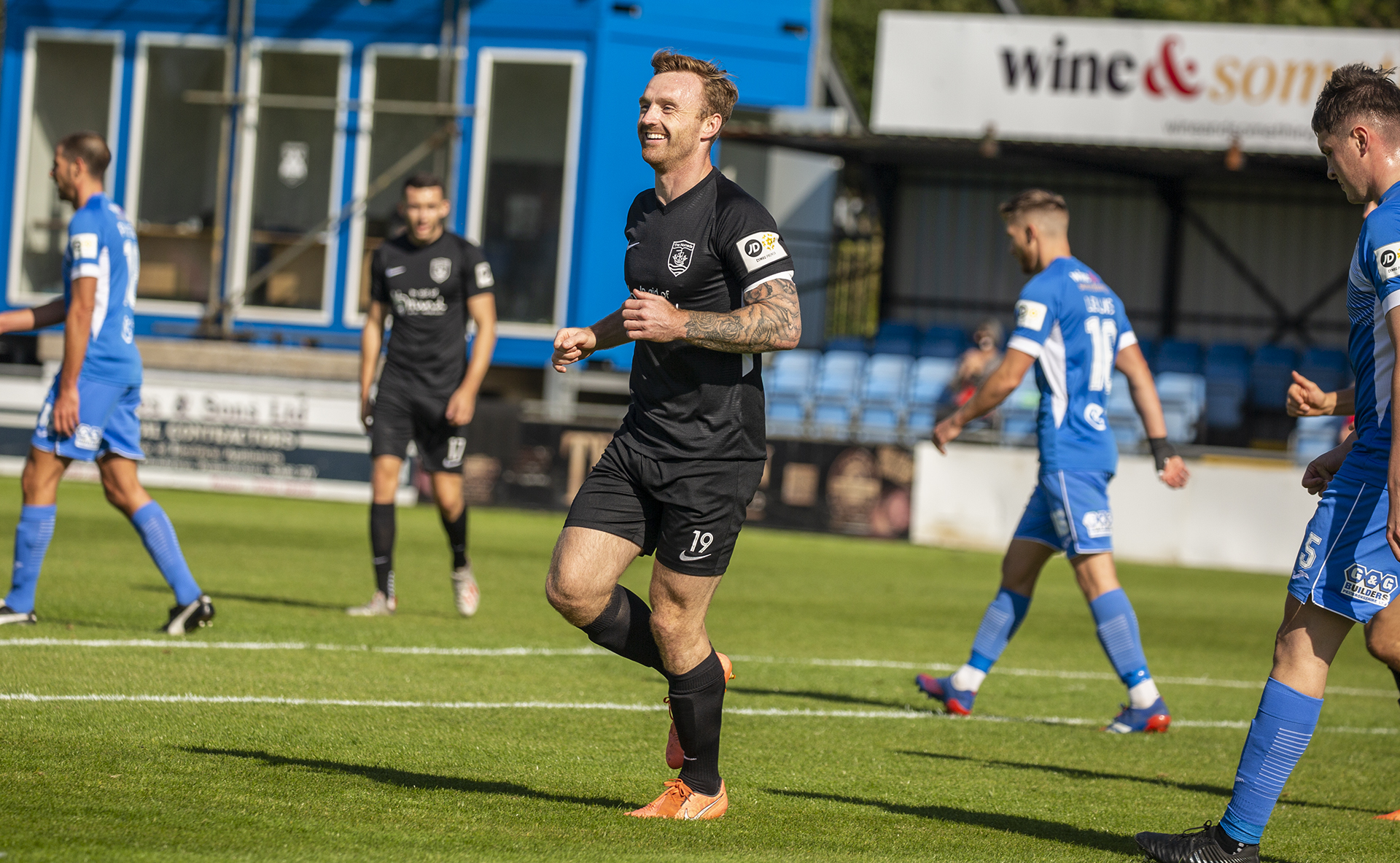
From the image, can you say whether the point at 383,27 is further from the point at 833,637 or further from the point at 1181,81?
the point at 833,637

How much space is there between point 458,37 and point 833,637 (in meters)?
15.4

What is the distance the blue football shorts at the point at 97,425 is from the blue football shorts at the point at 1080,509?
4.35 metres

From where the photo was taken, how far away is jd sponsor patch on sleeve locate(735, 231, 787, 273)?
4422mm

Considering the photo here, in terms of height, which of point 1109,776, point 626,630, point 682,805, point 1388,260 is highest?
point 1388,260

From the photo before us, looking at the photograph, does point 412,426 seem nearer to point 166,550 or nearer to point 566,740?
point 166,550

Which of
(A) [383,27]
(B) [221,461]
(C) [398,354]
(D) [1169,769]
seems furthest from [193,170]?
(D) [1169,769]

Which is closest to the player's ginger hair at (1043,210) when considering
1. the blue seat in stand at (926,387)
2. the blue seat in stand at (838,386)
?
the blue seat in stand at (926,387)

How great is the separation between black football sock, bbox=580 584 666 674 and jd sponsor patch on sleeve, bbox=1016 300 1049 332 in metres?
2.92

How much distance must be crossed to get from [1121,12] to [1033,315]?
3547 centimetres

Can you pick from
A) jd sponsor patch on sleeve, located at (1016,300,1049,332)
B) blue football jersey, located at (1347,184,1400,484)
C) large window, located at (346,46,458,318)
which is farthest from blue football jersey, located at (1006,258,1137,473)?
large window, located at (346,46,458,318)

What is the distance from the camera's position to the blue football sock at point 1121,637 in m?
6.87

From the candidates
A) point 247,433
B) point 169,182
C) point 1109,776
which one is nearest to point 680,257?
point 1109,776

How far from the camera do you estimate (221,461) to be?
1742cm

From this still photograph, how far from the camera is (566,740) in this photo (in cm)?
579
